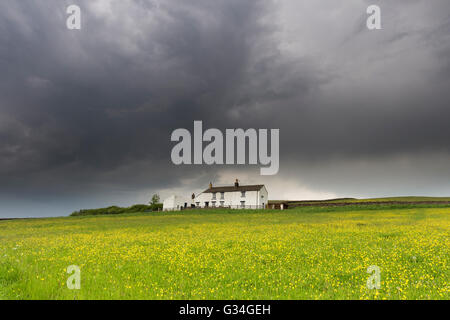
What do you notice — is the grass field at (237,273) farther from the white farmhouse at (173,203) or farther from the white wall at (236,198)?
the white farmhouse at (173,203)

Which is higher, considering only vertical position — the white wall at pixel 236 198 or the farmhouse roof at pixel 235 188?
the farmhouse roof at pixel 235 188

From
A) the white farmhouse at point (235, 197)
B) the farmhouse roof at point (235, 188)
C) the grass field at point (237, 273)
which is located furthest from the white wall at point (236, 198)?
the grass field at point (237, 273)

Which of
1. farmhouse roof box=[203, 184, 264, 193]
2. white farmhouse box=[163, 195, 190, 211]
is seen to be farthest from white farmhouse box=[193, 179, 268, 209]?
white farmhouse box=[163, 195, 190, 211]

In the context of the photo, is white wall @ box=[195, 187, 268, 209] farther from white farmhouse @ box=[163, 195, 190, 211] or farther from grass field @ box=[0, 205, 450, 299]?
grass field @ box=[0, 205, 450, 299]

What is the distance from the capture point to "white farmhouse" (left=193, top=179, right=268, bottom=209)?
96625 millimetres

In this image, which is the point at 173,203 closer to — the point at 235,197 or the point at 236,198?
the point at 235,197

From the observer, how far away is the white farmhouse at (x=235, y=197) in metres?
96.6

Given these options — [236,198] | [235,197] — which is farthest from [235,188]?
[236,198]

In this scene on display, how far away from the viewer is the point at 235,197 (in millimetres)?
100188

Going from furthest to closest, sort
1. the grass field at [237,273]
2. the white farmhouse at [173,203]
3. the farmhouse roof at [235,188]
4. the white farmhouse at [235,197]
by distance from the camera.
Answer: the white farmhouse at [173,203]
the farmhouse roof at [235,188]
the white farmhouse at [235,197]
the grass field at [237,273]

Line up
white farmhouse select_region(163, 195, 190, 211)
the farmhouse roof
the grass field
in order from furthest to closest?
white farmhouse select_region(163, 195, 190, 211), the farmhouse roof, the grass field
